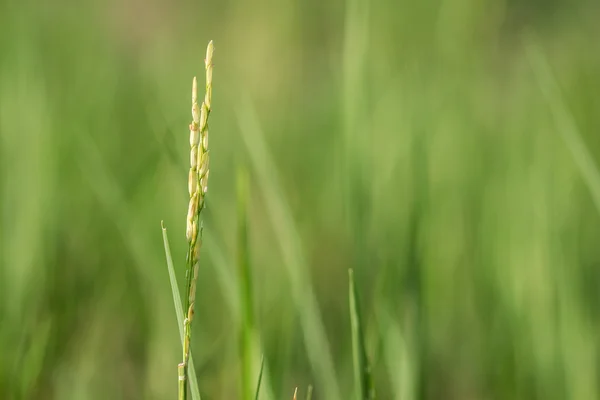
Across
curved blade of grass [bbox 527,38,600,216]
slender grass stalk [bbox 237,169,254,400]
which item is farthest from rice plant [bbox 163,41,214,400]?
curved blade of grass [bbox 527,38,600,216]

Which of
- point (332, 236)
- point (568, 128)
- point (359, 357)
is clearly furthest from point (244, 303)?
point (332, 236)

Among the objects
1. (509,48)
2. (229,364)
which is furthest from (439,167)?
(509,48)

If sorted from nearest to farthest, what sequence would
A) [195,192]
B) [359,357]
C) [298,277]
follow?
1. [195,192]
2. [359,357]
3. [298,277]

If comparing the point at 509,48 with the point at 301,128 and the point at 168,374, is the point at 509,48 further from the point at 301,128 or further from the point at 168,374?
the point at 168,374

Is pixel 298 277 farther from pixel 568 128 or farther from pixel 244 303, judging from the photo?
pixel 568 128

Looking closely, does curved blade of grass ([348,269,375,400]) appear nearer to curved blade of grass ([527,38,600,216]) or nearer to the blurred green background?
the blurred green background

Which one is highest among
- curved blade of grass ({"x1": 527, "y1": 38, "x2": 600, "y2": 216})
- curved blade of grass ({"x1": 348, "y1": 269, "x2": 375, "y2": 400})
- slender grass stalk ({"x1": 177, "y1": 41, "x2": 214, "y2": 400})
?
curved blade of grass ({"x1": 527, "y1": 38, "x2": 600, "y2": 216})

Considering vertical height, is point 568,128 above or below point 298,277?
above

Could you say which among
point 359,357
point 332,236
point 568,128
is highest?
point 332,236

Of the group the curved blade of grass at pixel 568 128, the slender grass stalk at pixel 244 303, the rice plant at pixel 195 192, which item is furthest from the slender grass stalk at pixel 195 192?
the curved blade of grass at pixel 568 128
